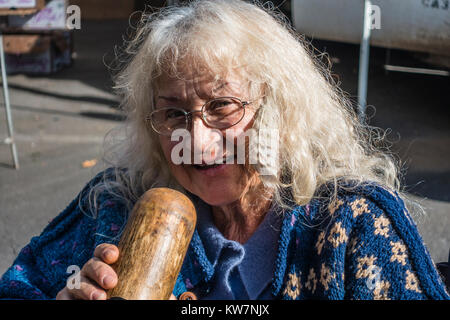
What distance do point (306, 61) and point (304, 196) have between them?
445 millimetres

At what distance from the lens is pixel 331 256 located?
1.55 m

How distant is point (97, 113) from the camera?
20.4 ft

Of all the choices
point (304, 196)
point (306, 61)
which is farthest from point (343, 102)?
point (304, 196)

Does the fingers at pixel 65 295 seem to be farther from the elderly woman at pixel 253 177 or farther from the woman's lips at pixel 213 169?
the woman's lips at pixel 213 169

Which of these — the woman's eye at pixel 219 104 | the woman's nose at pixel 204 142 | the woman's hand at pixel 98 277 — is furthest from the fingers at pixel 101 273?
the woman's eye at pixel 219 104

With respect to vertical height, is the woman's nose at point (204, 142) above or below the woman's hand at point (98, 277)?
above

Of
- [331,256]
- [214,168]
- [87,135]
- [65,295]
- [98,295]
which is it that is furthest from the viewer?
[87,135]

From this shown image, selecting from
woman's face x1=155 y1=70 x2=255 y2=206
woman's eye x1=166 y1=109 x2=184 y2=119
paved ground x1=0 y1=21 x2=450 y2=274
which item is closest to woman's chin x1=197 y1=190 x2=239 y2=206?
woman's face x1=155 y1=70 x2=255 y2=206

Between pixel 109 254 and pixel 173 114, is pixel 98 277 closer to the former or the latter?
pixel 109 254

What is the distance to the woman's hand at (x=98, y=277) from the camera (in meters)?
1.27

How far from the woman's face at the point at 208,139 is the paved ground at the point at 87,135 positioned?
0.95 meters

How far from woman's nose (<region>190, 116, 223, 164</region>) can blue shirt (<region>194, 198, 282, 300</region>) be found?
30 cm

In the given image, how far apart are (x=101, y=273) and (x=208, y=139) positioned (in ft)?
1.75

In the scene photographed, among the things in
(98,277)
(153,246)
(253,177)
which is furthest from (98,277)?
(253,177)
